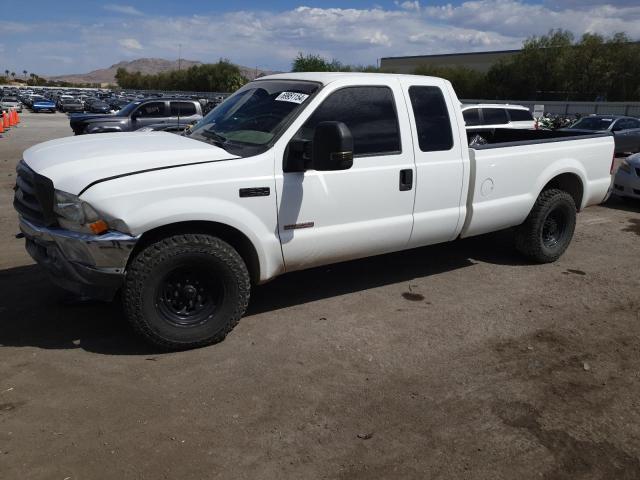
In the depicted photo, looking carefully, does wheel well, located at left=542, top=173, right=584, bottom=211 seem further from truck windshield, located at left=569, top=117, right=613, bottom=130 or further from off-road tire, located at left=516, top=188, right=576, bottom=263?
truck windshield, located at left=569, top=117, right=613, bottom=130

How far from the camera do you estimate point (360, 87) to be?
4.70 meters

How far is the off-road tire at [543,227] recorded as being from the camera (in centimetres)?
614

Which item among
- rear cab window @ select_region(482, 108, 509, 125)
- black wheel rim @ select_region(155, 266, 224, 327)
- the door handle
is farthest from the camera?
rear cab window @ select_region(482, 108, 509, 125)

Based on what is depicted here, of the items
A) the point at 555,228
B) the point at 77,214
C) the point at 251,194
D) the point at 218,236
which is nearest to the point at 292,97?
the point at 251,194

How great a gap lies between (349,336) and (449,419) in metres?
1.24

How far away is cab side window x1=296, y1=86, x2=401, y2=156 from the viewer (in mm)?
4512

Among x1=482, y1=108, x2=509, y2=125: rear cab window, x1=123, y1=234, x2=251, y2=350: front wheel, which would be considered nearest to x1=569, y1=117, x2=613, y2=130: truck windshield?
x1=482, y1=108, x2=509, y2=125: rear cab window

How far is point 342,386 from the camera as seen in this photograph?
3.71 metres

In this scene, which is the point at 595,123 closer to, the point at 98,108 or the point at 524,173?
the point at 524,173

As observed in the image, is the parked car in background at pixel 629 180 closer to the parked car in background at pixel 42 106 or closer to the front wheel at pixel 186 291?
the front wheel at pixel 186 291

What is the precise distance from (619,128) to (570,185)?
14.7 m

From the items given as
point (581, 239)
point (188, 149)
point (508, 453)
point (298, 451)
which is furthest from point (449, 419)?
point (581, 239)

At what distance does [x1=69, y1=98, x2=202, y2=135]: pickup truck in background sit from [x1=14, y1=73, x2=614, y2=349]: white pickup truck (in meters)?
12.4

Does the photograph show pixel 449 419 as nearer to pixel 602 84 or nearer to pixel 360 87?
pixel 360 87
